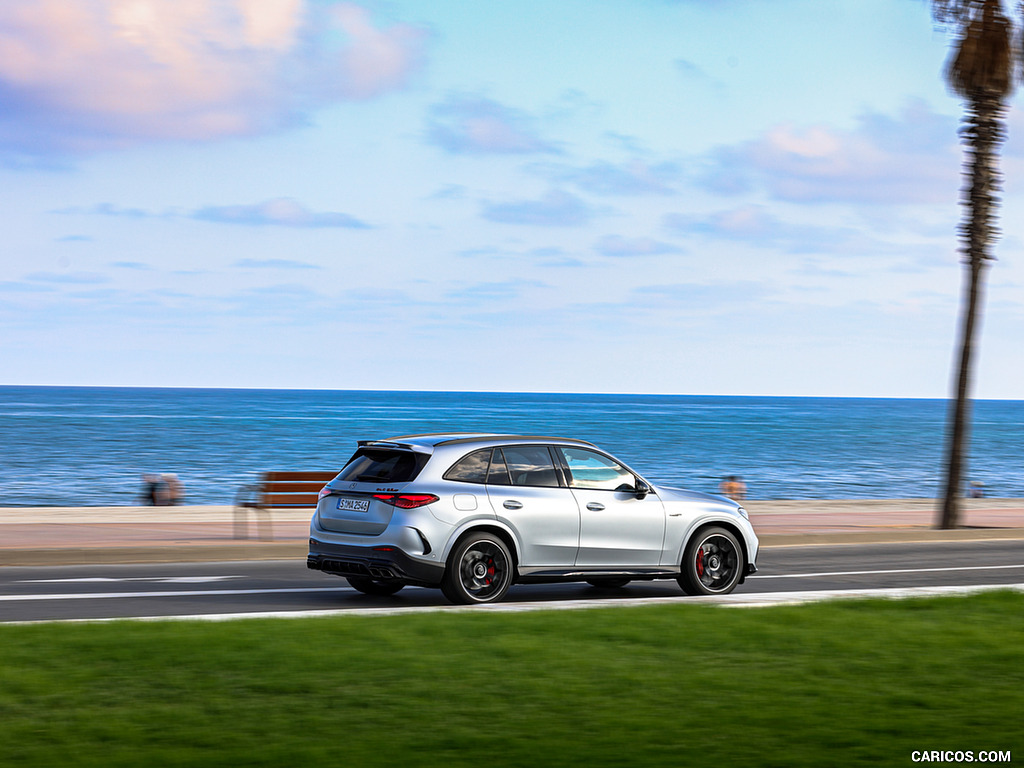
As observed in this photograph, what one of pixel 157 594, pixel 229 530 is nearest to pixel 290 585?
pixel 157 594

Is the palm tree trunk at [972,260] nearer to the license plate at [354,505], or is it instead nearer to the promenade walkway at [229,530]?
the promenade walkway at [229,530]

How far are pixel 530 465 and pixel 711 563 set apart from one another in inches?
93.2

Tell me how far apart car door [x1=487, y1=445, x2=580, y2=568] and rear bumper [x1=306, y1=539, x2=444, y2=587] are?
88 centimetres

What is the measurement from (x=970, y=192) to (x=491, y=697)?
19070 mm

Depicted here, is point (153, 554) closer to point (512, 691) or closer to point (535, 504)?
point (535, 504)

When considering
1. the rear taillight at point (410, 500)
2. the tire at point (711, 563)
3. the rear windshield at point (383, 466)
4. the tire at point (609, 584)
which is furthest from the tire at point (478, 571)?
the tire at point (711, 563)

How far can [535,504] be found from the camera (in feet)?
38.2

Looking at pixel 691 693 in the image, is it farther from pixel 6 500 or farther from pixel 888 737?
pixel 6 500

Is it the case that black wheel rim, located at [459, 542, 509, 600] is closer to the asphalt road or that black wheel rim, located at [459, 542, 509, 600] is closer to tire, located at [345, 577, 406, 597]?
the asphalt road

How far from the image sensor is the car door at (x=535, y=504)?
11531 mm

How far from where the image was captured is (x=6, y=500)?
4772 centimetres

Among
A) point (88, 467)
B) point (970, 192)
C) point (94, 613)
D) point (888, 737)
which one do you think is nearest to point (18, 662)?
point (94, 613)

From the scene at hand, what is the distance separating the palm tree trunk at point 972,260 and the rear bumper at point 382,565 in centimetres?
1445

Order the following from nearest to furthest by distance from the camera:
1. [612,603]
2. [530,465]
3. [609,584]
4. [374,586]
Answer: [612,603]
[530,465]
[374,586]
[609,584]
